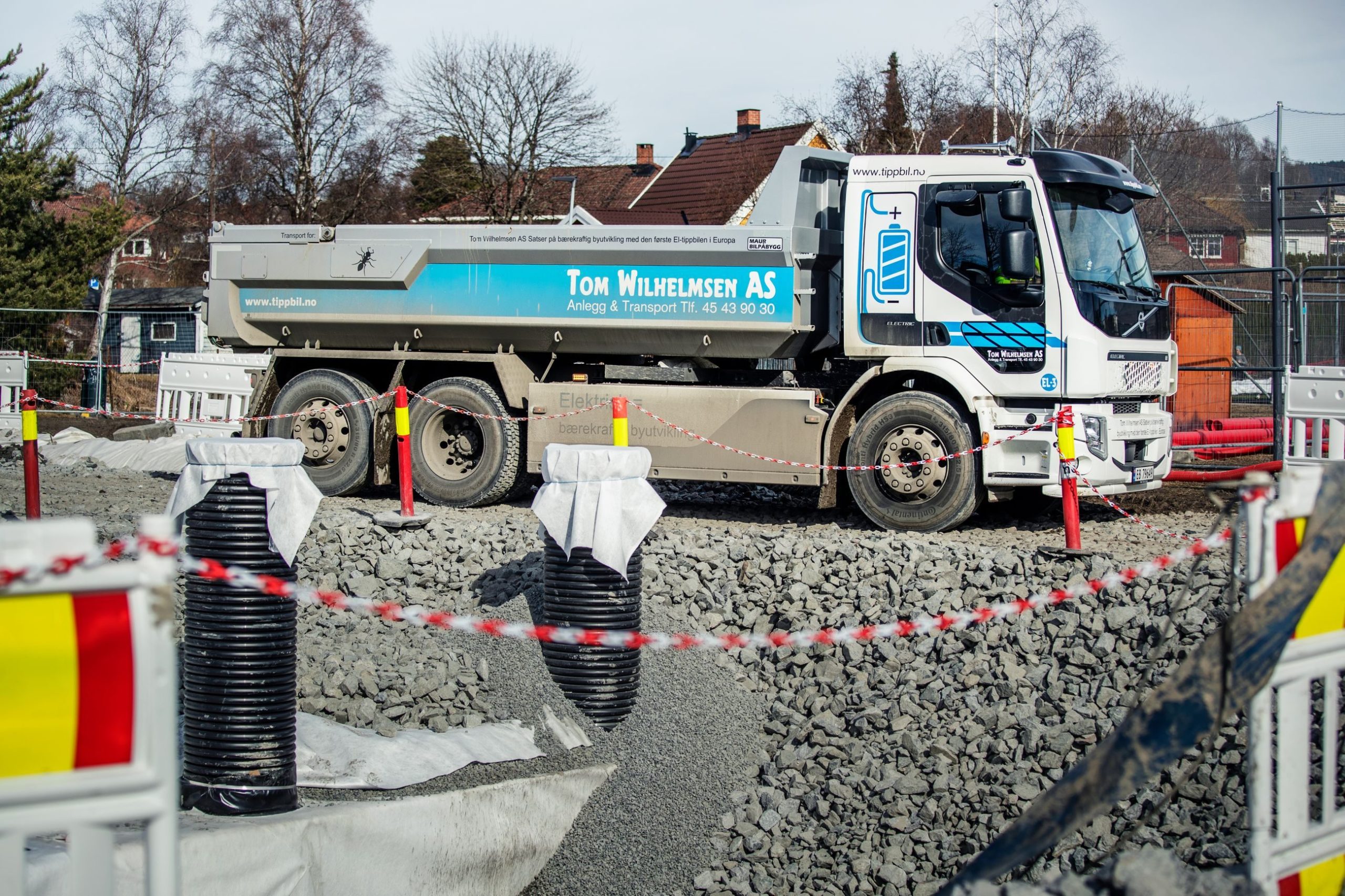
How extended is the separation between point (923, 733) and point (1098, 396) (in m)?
4.15

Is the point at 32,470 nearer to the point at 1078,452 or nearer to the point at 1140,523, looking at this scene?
the point at 1078,452

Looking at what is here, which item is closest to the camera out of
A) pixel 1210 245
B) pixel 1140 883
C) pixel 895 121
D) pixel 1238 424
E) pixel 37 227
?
pixel 1140 883

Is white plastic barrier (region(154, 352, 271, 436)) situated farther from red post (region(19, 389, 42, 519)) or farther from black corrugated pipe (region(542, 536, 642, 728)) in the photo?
black corrugated pipe (region(542, 536, 642, 728))

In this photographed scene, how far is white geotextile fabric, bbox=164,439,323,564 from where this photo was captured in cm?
546

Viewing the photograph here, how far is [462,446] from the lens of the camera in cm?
1179

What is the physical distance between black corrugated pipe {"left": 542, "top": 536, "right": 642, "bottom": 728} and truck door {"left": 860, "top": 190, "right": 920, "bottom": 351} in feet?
14.1

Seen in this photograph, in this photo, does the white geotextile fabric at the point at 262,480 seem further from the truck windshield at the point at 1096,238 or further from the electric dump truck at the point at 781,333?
the truck windshield at the point at 1096,238

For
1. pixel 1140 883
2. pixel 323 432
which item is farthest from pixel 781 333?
pixel 1140 883

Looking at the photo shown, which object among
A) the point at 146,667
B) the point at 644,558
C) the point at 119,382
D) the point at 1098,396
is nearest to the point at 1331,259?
the point at 1098,396

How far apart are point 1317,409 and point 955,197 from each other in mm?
3458

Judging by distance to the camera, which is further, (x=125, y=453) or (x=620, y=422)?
(x=125, y=453)

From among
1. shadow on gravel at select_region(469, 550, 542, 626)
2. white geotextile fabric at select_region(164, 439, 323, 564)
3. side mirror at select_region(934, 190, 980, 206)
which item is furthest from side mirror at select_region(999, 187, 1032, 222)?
white geotextile fabric at select_region(164, 439, 323, 564)

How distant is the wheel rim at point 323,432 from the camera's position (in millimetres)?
12047

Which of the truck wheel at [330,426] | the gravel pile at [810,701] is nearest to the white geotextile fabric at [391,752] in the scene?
the gravel pile at [810,701]
